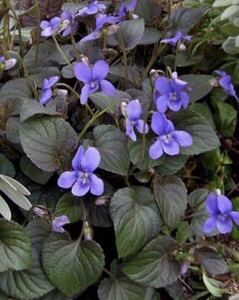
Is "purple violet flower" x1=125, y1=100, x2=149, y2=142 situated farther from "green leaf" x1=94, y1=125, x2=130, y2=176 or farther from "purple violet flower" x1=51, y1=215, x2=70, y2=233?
"purple violet flower" x1=51, y1=215, x2=70, y2=233

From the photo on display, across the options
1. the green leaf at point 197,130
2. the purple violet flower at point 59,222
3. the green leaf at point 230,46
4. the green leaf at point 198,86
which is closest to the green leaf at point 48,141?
the purple violet flower at point 59,222

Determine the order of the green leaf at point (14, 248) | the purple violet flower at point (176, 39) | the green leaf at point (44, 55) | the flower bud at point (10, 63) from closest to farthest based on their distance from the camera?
the green leaf at point (14, 248) → the flower bud at point (10, 63) → the purple violet flower at point (176, 39) → the green leaf at point (44, 55)

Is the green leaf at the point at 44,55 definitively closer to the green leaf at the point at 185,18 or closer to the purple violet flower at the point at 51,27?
the purple violet flower at the point at 51,27

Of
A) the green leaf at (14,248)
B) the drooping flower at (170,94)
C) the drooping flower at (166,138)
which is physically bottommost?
the green leaf at (14,248)

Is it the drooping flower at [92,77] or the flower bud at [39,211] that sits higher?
the drooping flower at [92,77]

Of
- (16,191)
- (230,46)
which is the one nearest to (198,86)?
(230,46)

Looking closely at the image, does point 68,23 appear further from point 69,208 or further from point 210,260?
point 210,260

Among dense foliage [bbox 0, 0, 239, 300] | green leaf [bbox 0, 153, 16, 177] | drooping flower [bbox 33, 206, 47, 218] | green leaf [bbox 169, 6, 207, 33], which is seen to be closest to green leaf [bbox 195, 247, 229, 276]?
dense foliage [bbox 0, 0, 239, 300]
